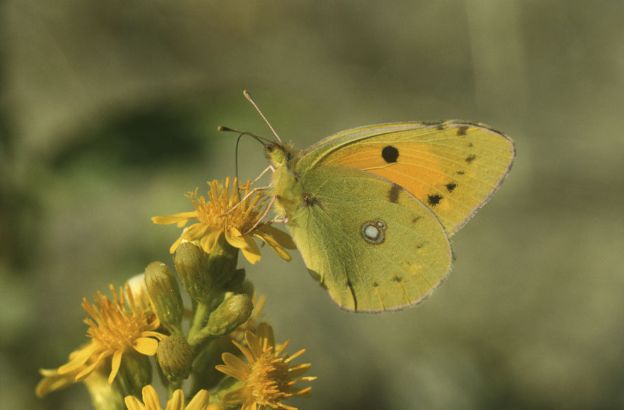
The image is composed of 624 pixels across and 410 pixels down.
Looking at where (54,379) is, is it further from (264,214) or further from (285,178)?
(285,178)


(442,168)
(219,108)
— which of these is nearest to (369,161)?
(442,168)

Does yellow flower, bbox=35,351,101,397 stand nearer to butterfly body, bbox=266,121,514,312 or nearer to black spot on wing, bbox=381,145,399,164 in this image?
butterfly body, bbox=266,121,514,312

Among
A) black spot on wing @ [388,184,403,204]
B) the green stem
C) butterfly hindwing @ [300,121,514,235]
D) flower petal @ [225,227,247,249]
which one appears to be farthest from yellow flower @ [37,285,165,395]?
black spot on wing @ [388,184,403,204]

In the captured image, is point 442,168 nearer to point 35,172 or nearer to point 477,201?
point 477,201

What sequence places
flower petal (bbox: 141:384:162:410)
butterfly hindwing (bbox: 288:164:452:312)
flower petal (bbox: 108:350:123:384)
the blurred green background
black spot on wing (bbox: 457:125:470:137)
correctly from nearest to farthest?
flower petal (bbox: 141:384:162:410), flower petal (bbox: 108:350:123:384), butterfly hindwing (bbox: 288:164:452:312), black spot on wing (bbox: 457:125:470:137), the blurred green background

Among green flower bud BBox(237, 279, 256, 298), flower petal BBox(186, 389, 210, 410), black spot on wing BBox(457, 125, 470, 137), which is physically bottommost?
flower petal BBox(186, 389, 210, 410)

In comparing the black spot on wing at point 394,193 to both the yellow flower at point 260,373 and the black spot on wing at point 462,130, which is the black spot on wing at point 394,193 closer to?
the black spot on wing at point 462,130
